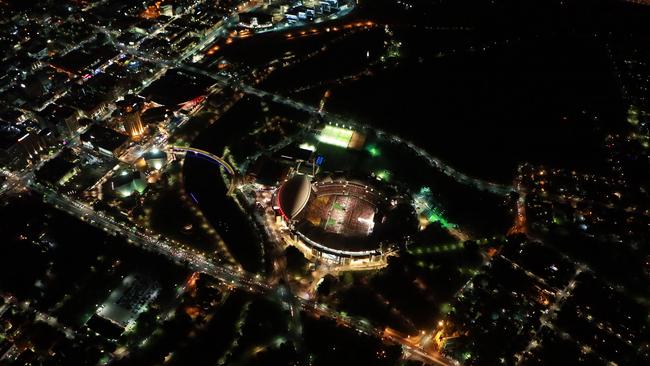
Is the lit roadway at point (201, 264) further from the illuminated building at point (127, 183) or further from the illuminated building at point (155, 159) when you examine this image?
the illuminated building at point (155, 159)

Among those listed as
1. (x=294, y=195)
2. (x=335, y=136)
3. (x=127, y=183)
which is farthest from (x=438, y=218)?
(x=127, y=183)

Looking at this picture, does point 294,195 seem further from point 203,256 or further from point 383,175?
point 383,175

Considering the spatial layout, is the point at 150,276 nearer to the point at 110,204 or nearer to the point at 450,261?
the point at 110,204

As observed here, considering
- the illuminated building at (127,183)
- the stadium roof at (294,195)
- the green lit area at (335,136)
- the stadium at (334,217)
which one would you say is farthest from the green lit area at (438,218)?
the illuminated building at (127,183)

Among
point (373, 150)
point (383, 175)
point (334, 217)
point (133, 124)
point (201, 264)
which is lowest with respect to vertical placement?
point (201, 264)

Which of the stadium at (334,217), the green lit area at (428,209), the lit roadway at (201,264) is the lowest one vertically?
the lit roadway at (201,264)

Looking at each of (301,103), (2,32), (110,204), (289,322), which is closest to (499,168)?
(301,103)

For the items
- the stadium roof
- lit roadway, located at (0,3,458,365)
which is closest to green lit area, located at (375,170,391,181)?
lit roadway, located at (0,3,458,365)
